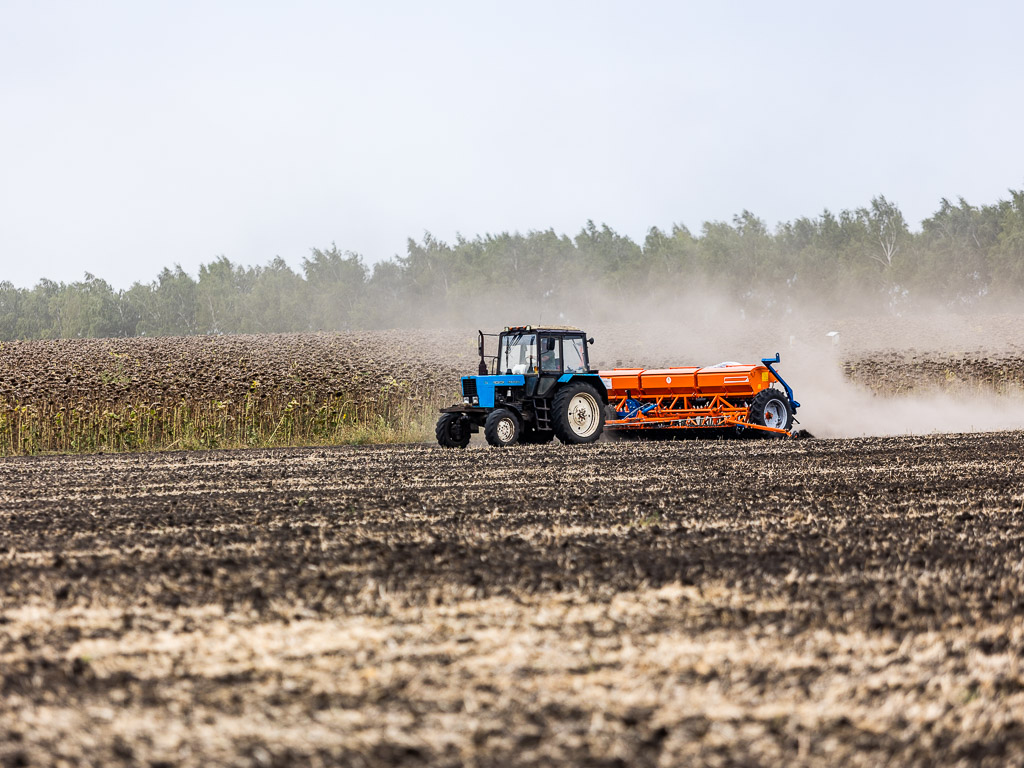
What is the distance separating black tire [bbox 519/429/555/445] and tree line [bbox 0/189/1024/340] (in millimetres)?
34715

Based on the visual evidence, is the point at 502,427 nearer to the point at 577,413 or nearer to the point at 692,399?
the point at 577,413

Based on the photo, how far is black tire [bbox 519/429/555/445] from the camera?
54.4ft

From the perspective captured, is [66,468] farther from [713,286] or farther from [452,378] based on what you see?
[713,286]

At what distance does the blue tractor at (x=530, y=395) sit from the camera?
51.3 feet

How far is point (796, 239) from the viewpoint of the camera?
2594 inches

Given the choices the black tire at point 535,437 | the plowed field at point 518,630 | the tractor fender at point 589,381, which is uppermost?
the tractor fender at point 589,381

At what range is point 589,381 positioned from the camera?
650 inches

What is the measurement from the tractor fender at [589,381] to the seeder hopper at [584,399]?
0.6 inches

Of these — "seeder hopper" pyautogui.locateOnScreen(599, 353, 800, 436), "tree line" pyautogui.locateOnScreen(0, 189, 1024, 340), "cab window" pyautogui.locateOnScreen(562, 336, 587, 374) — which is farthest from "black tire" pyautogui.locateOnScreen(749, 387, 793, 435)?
"tree line" pyautogui.locateOnScreen(0, 189, 1024, 340)

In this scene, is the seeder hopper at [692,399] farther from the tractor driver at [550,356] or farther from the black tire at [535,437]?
the tractor driver at [550,356]

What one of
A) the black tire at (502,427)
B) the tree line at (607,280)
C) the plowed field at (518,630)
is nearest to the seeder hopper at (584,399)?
the black tire at (502,427)

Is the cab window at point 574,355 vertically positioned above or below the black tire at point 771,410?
above

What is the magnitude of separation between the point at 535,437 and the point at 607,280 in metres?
48.5

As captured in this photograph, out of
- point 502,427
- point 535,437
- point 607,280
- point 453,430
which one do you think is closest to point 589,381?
point 535,437
